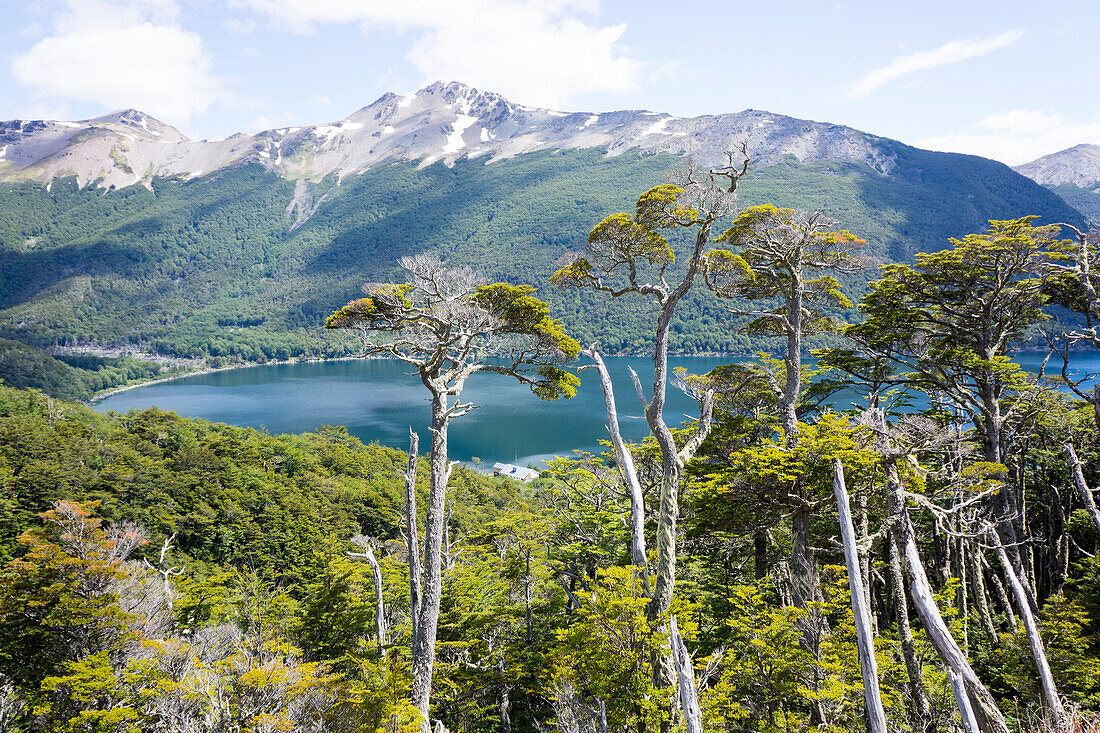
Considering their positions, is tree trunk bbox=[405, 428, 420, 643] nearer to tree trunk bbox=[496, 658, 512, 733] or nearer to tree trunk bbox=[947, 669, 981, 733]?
tree trunk bbox=[496, 658, 512, 733]

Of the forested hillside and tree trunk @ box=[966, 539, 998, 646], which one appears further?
the forested hillside

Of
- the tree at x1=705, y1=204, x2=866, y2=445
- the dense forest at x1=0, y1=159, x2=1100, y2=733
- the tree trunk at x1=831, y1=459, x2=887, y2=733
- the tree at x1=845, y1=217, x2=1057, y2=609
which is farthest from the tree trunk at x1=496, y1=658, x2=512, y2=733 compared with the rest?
the tree at x1=845, y1=217, x2=1057, y2=609

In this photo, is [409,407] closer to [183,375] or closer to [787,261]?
[787,261]

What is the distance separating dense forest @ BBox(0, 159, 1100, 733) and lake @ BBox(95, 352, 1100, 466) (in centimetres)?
2488

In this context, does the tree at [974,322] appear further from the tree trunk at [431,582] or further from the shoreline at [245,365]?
the shoreline at [245,365]

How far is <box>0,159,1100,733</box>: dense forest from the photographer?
19.5 ft

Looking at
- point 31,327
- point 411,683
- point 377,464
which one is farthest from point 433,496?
point 31,327

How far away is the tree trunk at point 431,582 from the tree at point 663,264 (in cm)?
269

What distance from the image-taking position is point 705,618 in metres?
9.45

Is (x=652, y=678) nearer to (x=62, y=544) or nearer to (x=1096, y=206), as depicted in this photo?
(x=62, y=544)

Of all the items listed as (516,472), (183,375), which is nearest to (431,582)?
(516,472)

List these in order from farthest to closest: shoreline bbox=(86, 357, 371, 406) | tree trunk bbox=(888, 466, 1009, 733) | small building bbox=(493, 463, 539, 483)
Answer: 1. shoreline bbox=(86, 357, 371, 406)
2. small building bbox=(493, 463, 539, 483)
3. tree trunk bbox=(888, 466, 1009, 733)

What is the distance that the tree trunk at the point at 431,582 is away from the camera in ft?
23.5

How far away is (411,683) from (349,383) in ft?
310
